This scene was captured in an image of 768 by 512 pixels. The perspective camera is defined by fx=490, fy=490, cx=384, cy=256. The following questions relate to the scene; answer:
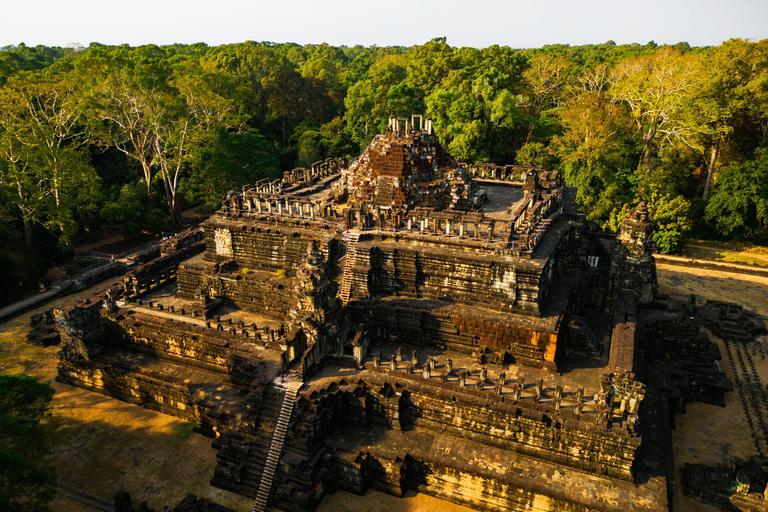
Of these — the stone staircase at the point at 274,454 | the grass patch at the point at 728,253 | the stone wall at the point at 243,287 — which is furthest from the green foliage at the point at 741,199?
the stone staircase at the point at 274,454

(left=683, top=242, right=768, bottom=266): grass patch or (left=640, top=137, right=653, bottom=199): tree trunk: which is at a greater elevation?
(left=640, top=137, right=653, bottom=199): tree trunk

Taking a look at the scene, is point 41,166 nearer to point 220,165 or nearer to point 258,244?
point 220,165

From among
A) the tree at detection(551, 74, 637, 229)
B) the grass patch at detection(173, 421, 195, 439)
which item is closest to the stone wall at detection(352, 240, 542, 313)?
the grass patch at detection(173, 421, 195, 439)

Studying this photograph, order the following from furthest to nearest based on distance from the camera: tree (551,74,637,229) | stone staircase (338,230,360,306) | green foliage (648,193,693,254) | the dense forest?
tree (551,74,637,229) → green foliage (648,193,693,254) → the dense forest → stone staircase (338,230,360,306)

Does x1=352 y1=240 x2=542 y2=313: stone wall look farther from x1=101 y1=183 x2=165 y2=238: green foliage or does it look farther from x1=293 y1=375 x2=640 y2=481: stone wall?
x1=101 y1=183 x2=165 y2=238: green foliage

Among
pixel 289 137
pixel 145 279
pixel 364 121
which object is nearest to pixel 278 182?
pixel 145 279

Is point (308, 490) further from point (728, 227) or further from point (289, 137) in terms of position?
point (289, 137)
